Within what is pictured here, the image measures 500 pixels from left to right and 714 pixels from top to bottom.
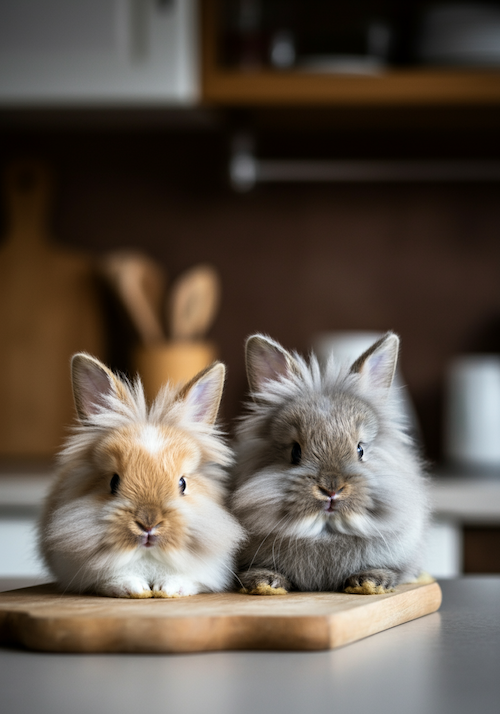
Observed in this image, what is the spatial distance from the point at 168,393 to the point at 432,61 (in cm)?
154

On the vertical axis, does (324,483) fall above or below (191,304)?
below

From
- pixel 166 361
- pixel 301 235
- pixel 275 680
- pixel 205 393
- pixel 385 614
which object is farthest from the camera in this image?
pixel 301 235

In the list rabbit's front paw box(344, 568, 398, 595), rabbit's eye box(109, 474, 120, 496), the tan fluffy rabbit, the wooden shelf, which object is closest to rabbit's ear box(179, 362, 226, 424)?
the tan fluffy rabbit

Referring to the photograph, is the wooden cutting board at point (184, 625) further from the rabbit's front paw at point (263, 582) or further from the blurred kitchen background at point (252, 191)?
the blurred kitchen background at point (252, 191)

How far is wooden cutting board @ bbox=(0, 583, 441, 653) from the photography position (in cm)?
69

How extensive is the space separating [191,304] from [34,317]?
48 cm

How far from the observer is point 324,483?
2.66 feet

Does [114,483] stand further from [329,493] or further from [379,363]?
[379,363]

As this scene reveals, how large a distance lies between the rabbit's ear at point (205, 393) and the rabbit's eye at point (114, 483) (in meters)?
0.11

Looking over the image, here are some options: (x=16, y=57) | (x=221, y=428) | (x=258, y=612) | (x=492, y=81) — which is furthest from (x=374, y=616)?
(x=16, y=57)

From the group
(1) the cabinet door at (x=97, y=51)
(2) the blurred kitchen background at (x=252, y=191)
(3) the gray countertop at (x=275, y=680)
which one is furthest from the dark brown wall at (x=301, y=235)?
(3) the gray countertop at (x=275, y=680)

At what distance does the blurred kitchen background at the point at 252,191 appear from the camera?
2055 millimetres

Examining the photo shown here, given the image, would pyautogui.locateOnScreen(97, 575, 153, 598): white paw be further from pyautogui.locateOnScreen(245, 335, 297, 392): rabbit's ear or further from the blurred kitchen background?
→ the blurred kitchen background

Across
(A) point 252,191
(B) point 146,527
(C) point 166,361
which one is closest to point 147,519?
(B) point 146,527
